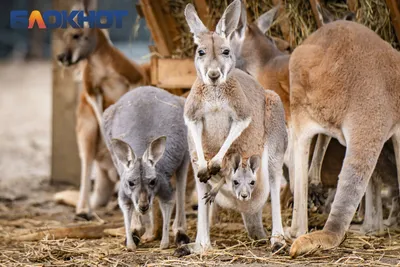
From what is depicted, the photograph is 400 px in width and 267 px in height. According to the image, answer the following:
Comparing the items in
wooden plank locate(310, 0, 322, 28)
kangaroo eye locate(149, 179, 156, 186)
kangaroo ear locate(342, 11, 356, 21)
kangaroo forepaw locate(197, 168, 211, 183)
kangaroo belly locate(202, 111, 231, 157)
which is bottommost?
kangaroo eye locate(149, 179, 156, 186)

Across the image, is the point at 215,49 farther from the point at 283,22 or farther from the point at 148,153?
the point at 283,22

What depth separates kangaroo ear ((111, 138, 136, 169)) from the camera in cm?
599

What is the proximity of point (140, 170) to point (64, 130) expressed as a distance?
3.70 metres

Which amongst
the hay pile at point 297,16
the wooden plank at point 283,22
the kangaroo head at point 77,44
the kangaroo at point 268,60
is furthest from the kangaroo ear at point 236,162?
the kangaroo head at point 77,44

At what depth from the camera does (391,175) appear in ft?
21.6

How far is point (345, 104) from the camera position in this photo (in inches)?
233

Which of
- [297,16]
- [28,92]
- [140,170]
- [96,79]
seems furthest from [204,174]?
[28,92]

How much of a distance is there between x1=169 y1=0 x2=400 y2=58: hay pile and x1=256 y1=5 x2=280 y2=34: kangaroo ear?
0.52 feet

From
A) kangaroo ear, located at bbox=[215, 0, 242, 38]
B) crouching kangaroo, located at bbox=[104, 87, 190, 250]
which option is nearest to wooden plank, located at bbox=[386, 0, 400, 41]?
kangaroo ear, located at bbox=[215, 0, 242, 38]

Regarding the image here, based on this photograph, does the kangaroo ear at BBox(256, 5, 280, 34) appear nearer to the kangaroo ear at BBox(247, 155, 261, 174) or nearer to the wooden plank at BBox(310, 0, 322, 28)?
the wooden plank at BBox(310, 0, 322, 28)

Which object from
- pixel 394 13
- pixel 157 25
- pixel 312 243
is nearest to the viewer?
pixel 312 243

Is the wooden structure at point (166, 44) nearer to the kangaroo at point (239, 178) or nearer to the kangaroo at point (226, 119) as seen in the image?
the kangaroo at point (226, 119)

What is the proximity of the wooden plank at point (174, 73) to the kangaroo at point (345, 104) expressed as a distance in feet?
5.12

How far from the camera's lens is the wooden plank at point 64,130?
9.53 m
